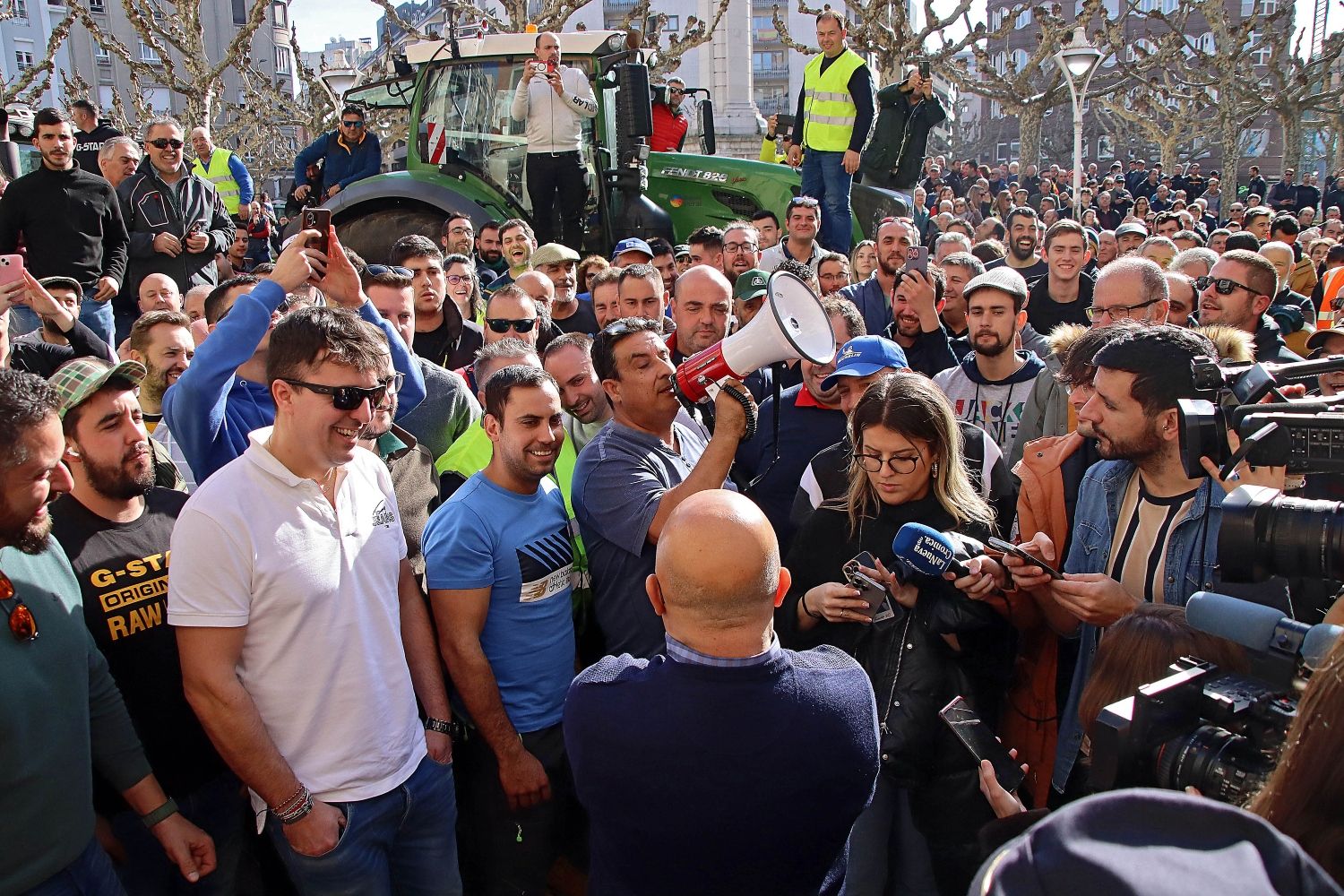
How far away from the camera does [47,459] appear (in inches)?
87.0

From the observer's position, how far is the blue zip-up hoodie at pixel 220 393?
2.88m

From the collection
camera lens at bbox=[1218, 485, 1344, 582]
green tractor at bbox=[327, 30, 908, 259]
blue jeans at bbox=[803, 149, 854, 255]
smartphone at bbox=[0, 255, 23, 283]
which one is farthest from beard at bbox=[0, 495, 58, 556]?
blue jeans at bbox=[803, 149, 854, 255]

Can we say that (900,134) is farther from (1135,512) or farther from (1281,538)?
(1281,538)

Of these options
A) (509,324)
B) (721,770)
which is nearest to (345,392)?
(721,770)

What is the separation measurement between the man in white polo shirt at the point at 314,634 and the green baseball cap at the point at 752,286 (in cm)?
304

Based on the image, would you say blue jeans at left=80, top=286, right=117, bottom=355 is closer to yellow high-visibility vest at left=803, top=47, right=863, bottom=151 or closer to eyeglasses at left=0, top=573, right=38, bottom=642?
eyeglasses at left=0, top=573, right=38, bottom=642

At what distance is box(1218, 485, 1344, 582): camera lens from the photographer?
1616 mm

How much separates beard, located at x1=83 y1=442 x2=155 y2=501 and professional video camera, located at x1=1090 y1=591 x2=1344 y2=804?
2.26 metres

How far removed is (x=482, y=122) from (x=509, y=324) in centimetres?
498

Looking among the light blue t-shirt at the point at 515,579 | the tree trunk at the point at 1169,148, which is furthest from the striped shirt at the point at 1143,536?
the tree trunk at the point at 1169,148

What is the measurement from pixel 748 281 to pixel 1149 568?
10.3 ft

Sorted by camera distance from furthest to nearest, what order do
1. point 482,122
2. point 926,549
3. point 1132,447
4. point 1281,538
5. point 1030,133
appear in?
1. point 1030,133
2. point 482,122
3. point 1132,447
4. point 926,549
5. point 1281,538

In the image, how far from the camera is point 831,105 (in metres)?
8.77

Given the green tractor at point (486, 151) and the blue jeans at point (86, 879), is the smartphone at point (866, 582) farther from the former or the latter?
the green tractor at point (486, 151)
